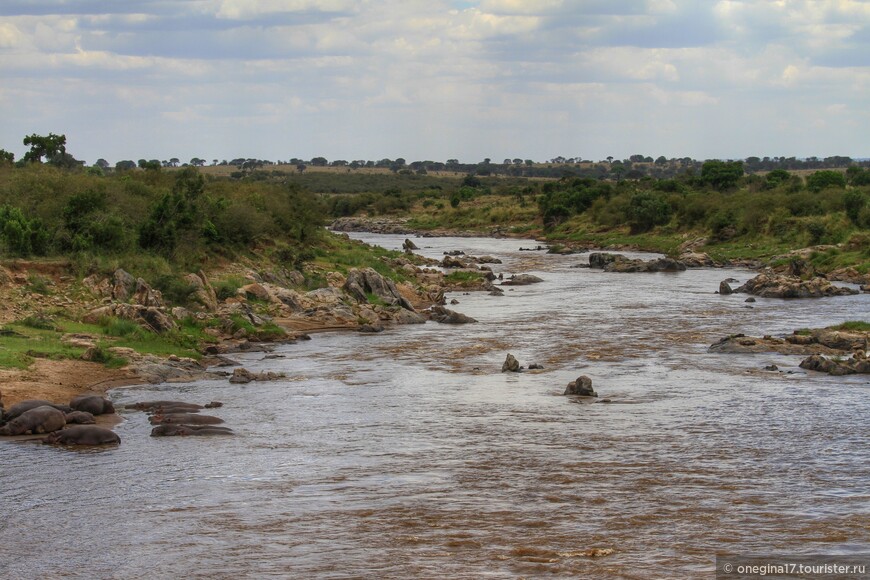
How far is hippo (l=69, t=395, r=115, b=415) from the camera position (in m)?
19.1

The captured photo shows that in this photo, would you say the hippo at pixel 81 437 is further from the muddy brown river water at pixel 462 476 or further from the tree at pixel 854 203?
the tree at pixel 854 203

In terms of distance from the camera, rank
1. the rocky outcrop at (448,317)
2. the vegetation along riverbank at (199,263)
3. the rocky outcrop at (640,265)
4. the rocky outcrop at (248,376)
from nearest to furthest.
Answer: the rocky outcrop at (248,376), the vegetation along riverbank at (199,263), the rocky outcrop at (448,317), the rocky outcrop at (640,265)

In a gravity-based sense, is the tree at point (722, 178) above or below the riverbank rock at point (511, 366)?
above

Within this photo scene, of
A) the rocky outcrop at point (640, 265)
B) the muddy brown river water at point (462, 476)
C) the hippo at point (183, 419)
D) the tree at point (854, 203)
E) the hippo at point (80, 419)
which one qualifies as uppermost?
the tree at point (854, 203)

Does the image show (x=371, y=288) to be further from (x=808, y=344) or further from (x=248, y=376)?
(x=808, y=344)

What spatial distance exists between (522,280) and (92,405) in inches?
A: 1234

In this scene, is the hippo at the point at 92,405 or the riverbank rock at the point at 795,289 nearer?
the hippo at the point at 92,405

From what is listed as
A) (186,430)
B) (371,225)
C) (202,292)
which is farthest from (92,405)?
(371,225)

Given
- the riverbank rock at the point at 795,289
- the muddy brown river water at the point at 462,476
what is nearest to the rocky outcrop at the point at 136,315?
the muddy brown river water at the point at 462,476

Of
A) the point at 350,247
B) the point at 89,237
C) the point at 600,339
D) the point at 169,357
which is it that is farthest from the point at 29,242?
the point at 350,247

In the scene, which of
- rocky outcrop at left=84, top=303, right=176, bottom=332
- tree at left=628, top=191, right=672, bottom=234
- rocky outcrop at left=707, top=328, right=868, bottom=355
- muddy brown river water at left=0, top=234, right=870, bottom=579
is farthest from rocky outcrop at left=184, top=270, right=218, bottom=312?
tree at left=628, top=191, right=672, bottom=234

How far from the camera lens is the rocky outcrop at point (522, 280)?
48062 mm

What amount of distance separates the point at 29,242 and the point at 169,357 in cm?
743

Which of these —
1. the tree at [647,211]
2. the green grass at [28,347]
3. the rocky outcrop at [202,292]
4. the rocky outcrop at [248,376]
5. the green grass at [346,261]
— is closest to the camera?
the green grass at [28,347]
